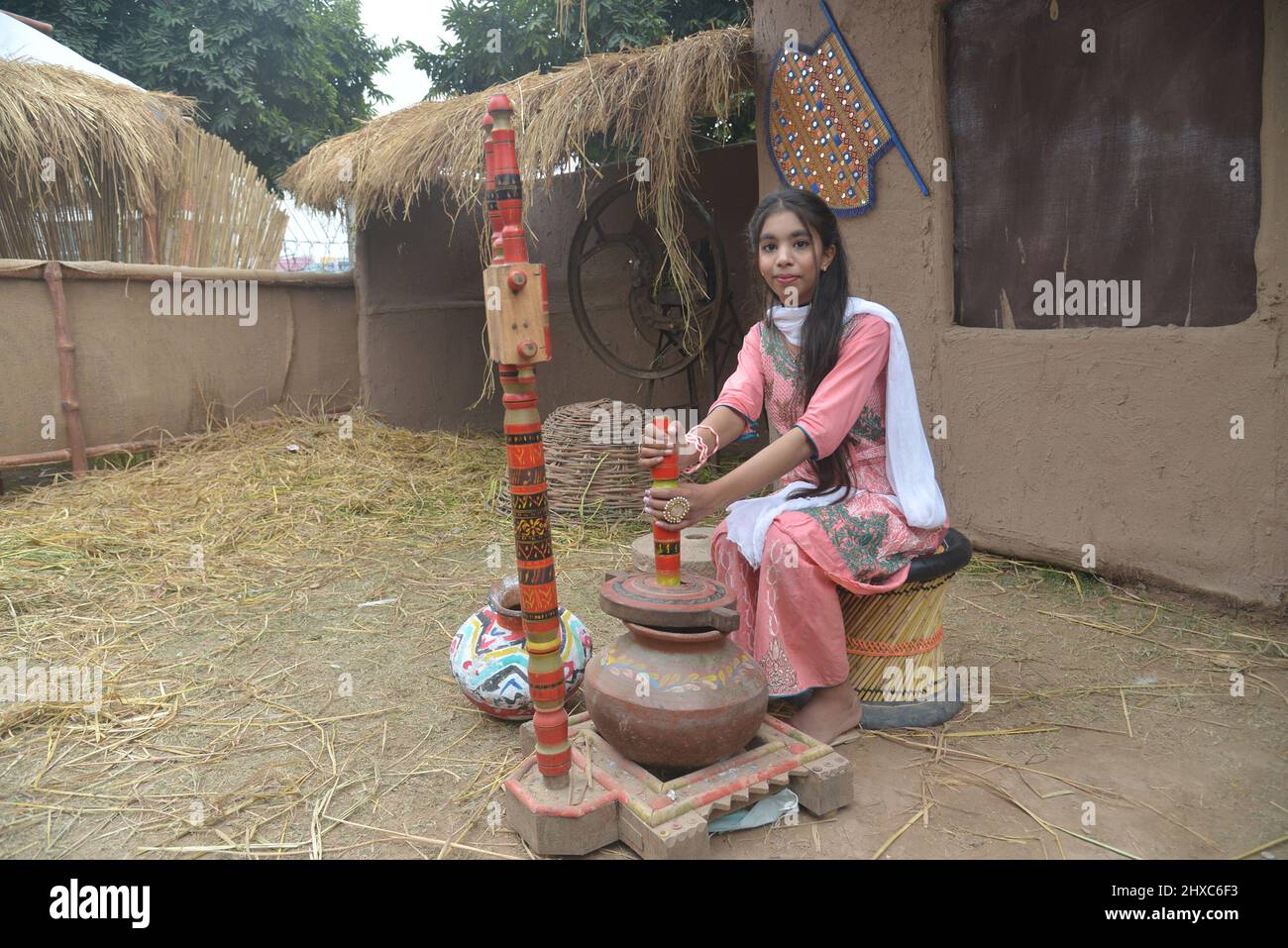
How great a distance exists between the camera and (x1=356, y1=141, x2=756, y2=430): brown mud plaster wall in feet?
21.6

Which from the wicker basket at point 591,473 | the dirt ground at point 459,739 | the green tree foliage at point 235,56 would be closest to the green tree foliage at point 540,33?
the green tree foliage at point 235,56

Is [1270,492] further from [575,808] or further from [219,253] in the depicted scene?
[219,253]

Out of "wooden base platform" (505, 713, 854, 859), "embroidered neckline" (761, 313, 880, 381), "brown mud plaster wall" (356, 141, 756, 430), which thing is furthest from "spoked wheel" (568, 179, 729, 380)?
"wooden base platform" (505, 713, 854, 859)

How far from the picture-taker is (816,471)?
2418 millimetres

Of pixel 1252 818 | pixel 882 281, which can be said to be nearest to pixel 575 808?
pixel 1252 818

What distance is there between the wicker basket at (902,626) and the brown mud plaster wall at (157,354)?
16.2 feet

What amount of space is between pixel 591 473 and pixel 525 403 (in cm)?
303

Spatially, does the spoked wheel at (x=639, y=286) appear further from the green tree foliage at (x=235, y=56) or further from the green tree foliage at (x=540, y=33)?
the green tree foliage at (x=235, y=56)

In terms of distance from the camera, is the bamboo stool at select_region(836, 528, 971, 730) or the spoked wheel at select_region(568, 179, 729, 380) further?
the spoked wheel at select_region(568, 179, 729, 380)

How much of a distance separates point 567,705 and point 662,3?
9824 millimetres

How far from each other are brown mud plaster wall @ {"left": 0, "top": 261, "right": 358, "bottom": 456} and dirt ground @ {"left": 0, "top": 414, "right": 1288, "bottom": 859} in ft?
6.31

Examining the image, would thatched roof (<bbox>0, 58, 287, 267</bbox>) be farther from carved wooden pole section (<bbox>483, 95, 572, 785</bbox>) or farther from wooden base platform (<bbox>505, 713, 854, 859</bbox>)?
wooden base platform (<bbox>505, 713, 854, 859</bbox>)

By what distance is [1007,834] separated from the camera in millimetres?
1876

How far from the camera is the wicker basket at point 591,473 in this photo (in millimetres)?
4688
